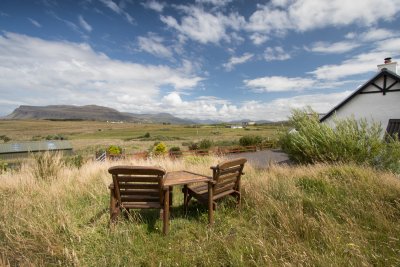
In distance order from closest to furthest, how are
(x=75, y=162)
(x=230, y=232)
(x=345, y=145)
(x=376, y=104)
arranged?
(x=230, y=232) < (x=345, y=145) < (x=75, y=162) < (x=376, y=104)

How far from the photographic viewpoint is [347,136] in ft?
26.5

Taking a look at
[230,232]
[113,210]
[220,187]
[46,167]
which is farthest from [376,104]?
[46,167]

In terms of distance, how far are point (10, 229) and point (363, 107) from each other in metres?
18.8

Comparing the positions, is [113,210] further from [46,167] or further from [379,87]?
[379,87]

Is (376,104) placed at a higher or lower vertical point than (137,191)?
higher

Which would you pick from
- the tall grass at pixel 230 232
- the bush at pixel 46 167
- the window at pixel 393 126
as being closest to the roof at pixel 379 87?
the window at pixel 393 126

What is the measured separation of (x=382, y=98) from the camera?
1529cm

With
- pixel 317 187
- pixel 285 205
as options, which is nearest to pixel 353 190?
pixel 317 187

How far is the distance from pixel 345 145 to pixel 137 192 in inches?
282

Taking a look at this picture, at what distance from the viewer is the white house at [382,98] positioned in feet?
48.1

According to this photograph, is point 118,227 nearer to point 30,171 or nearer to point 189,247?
point 189,247

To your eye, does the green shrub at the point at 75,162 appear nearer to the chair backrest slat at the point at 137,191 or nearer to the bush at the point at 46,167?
the bush at the point at 46,167

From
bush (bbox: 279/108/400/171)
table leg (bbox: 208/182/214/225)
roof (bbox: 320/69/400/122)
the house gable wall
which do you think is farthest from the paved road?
table leg (bbox: 208/182/214/225)

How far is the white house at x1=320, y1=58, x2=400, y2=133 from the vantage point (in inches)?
577
